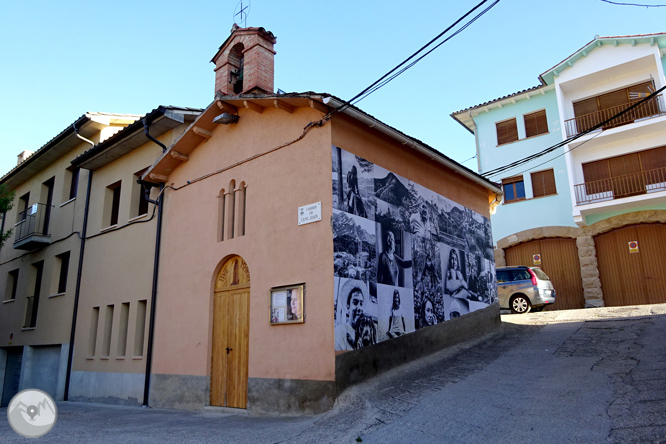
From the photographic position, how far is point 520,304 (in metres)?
17.6

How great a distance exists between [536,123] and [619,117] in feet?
11.3

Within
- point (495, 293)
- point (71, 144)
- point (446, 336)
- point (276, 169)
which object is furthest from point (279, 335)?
point (71, 144)

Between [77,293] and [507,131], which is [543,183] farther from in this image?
[77,293]

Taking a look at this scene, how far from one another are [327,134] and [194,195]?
177 inches

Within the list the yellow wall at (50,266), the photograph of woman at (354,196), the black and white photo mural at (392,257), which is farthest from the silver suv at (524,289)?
the yellow wall at (50,266)

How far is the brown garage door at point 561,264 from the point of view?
67.6 ft

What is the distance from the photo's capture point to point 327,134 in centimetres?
928

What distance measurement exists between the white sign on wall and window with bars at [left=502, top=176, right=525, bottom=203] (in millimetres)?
15854

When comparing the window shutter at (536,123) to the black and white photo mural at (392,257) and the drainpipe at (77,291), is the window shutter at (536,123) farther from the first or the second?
the drainpipe at (77,291)

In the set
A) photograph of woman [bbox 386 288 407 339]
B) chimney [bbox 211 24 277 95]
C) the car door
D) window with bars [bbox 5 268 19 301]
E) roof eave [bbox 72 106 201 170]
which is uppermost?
chimney [bbox 211 24 277 95]

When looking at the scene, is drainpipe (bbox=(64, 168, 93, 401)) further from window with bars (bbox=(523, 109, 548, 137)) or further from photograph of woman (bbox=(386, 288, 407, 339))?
window with bars (bbox=(523, 109, 548, 137))

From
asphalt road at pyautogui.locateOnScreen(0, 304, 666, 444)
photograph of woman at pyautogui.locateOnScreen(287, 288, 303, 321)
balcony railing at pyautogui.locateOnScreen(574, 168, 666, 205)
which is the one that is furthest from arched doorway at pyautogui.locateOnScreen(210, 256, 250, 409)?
balcony railing at pyautogui.locateOnScreen(574, 168, 666, 205)

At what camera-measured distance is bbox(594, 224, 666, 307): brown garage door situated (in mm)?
19172

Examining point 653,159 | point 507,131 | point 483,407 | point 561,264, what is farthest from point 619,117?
point 483,407
